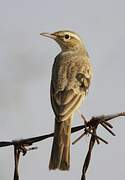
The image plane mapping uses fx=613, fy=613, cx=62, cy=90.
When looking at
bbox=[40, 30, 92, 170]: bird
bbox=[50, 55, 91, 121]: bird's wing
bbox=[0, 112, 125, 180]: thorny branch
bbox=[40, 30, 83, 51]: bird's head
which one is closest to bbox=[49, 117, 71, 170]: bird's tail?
bbox=[40, 30, 92, 170]: bird

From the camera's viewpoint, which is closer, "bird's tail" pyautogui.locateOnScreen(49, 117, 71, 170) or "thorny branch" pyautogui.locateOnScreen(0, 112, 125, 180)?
"thorny branch" pyautogui.locateOnScreen(0, 112, 125, 180)

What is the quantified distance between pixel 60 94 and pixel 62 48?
2827mm

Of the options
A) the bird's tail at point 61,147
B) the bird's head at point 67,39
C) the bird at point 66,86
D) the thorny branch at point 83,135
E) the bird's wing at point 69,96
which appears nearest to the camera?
the thorny branch at point 83,135

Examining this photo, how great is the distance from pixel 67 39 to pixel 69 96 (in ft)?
9.56

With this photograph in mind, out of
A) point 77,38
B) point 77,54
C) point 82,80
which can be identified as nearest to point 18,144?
point 82,80

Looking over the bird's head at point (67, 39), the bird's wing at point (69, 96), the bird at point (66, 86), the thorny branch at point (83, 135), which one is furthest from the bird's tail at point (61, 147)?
the bird's head at point (67, 39)

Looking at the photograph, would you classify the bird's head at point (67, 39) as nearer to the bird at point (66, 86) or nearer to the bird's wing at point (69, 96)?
the bird at point (66, 86)

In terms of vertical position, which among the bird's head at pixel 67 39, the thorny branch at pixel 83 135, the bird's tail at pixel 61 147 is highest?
the bird's head at pixel 67 39

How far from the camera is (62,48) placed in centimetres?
1023

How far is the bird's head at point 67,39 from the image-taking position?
1008cm

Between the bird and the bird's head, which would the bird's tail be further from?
the bird's head

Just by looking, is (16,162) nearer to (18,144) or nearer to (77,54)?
(18,144)

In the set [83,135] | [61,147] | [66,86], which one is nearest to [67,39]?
[66,86]

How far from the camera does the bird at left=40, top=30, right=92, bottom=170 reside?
6488 mm
